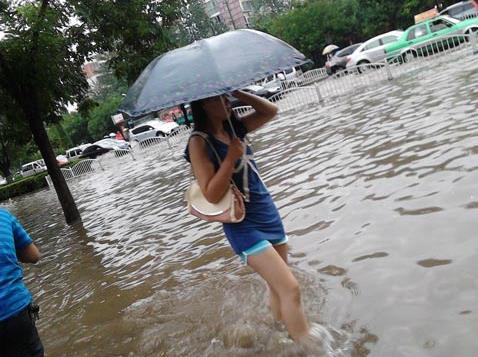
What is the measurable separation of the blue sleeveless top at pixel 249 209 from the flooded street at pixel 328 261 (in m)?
0.86

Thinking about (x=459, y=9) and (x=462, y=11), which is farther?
(x=459, y=9)

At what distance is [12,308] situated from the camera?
291 cm

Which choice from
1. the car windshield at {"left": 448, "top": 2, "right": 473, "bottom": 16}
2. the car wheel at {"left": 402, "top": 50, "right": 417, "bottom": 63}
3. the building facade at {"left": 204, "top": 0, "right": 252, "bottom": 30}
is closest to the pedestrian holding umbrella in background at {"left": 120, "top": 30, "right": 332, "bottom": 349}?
the car wheel at {"left": 402, "top": 50, "right": 417, "bottom": 63}

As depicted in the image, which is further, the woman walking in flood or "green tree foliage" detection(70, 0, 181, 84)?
"green tree foliage" detection(70, 0, 181, 84)

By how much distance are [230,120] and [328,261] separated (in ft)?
7.35

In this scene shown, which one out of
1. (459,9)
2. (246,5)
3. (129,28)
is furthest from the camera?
(246,5)

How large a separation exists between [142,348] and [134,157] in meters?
21.3

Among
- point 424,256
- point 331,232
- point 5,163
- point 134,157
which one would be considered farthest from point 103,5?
point 5,163

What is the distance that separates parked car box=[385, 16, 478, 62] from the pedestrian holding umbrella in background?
17.6 m

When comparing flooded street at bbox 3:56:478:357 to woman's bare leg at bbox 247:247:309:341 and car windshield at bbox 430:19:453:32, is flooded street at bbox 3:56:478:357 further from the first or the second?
car windshield at bbox 430:19:453:32

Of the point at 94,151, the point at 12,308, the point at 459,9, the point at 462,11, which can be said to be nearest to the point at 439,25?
the point at 462,11

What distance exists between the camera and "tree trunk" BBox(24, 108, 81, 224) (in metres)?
12.0

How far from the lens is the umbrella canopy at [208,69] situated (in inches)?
111

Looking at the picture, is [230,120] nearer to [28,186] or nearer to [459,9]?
[459,9]
